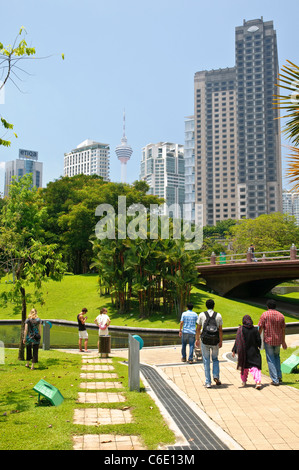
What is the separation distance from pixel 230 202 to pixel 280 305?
454 feet

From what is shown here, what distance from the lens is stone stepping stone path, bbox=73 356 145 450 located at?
5953 millimetres

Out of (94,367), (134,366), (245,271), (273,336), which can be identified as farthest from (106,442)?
(245,271)

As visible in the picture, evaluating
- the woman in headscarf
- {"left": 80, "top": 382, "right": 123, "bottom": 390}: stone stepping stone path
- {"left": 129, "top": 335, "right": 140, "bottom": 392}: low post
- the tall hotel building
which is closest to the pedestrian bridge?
{"left": 80, "top": 382, "right": 123, "bottom": 390}: stone stepping stone path

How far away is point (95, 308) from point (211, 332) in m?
26.2

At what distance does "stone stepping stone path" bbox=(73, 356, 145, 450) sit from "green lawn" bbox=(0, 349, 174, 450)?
0.44 feet

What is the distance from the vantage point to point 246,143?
6531 inches

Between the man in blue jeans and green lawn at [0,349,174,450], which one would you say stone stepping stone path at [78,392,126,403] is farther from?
the man in blue jeans

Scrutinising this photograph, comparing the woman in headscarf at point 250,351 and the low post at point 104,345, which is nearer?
the woman in headscarf at point 250,351

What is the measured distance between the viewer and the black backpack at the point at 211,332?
986 centimetres

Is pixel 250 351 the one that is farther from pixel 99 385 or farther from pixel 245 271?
pixel 245 271

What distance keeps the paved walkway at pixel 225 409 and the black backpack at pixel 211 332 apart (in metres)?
1.13

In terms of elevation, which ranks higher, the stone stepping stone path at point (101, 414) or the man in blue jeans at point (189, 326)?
the man in blue jeans at point (189, 326)

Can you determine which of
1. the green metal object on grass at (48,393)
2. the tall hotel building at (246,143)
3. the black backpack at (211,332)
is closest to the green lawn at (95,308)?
the black backpack at (211,332)

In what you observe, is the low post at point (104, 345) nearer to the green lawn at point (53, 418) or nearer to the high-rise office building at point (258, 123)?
the green lawn at point (53, 418)
